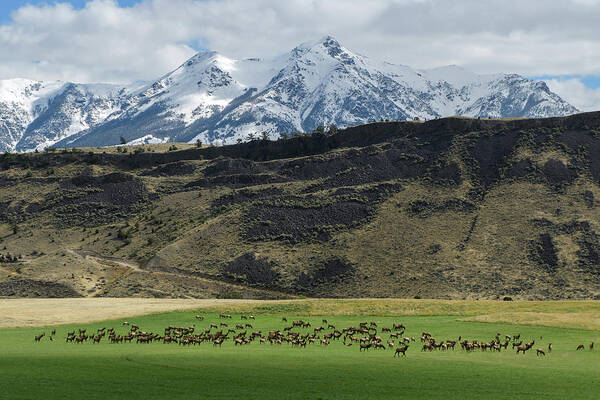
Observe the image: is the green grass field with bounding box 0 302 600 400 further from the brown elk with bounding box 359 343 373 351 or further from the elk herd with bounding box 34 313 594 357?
the elk herd with bounding box 34 313 594 357

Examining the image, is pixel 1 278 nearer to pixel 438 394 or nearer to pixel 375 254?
pixel 375 254

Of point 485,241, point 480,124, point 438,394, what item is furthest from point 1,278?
point 480,124

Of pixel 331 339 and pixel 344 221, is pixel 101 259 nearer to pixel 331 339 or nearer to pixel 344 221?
pixel 344 221

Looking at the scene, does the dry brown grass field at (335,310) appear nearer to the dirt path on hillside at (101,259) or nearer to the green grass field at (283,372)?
the green grass field at (283,372)

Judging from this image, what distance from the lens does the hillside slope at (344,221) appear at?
124375 mm

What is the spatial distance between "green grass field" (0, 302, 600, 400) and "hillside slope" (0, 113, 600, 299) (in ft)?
203

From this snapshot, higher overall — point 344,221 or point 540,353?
point 344,221

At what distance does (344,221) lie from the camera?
5812 inches

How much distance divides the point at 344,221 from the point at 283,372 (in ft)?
334

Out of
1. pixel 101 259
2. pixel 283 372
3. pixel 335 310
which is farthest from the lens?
pixel 101 259

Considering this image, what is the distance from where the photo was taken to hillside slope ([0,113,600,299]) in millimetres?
124375

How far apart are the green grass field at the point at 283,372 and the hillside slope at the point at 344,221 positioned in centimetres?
6182

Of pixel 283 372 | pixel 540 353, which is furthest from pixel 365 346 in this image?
pixel 540 353

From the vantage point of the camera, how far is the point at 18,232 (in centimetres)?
16650
